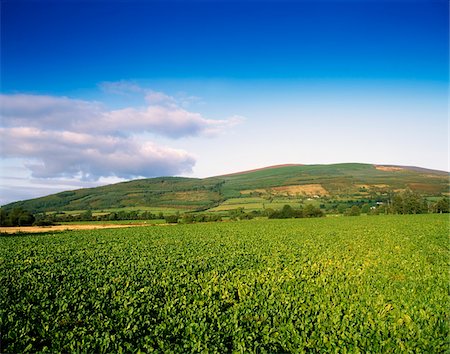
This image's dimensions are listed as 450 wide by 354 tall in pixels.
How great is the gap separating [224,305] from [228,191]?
464 feet

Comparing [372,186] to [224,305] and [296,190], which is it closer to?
[296,190]

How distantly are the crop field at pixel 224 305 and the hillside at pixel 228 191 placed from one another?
9515 centimetres

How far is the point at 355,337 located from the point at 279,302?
3.28 meters

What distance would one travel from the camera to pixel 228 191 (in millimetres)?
153250

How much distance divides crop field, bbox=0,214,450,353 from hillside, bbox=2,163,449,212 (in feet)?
312

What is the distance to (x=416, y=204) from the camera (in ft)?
299

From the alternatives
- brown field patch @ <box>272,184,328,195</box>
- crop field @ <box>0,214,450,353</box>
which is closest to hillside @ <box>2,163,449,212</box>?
brown field patch @ <box>272,184,328,195</box>

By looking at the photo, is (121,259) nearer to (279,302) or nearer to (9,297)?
(9,297)

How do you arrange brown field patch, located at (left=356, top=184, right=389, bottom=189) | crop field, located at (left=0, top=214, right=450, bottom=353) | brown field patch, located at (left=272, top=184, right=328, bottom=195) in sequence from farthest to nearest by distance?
brown field patch, located at (left=356, top=184, right=389, bottom=189) < brown field patch, located at (left=272, top=184, right=328, bottom=195) < crop field, located at (left=0, top=214, right=450, bottom=353)

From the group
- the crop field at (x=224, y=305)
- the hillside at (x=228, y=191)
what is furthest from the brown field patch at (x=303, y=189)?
the crop field at (x=224, y=305)

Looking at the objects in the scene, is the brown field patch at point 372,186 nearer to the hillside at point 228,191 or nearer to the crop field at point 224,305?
the hillside at point 228,191

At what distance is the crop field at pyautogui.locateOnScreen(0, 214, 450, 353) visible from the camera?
326 inches

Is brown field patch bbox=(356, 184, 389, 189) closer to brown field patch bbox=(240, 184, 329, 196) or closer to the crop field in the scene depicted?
brown field patch bbox=(240, 184, 329, 196)

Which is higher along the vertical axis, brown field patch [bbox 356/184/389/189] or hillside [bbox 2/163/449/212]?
hillside [bbox 2/163/449/212]
